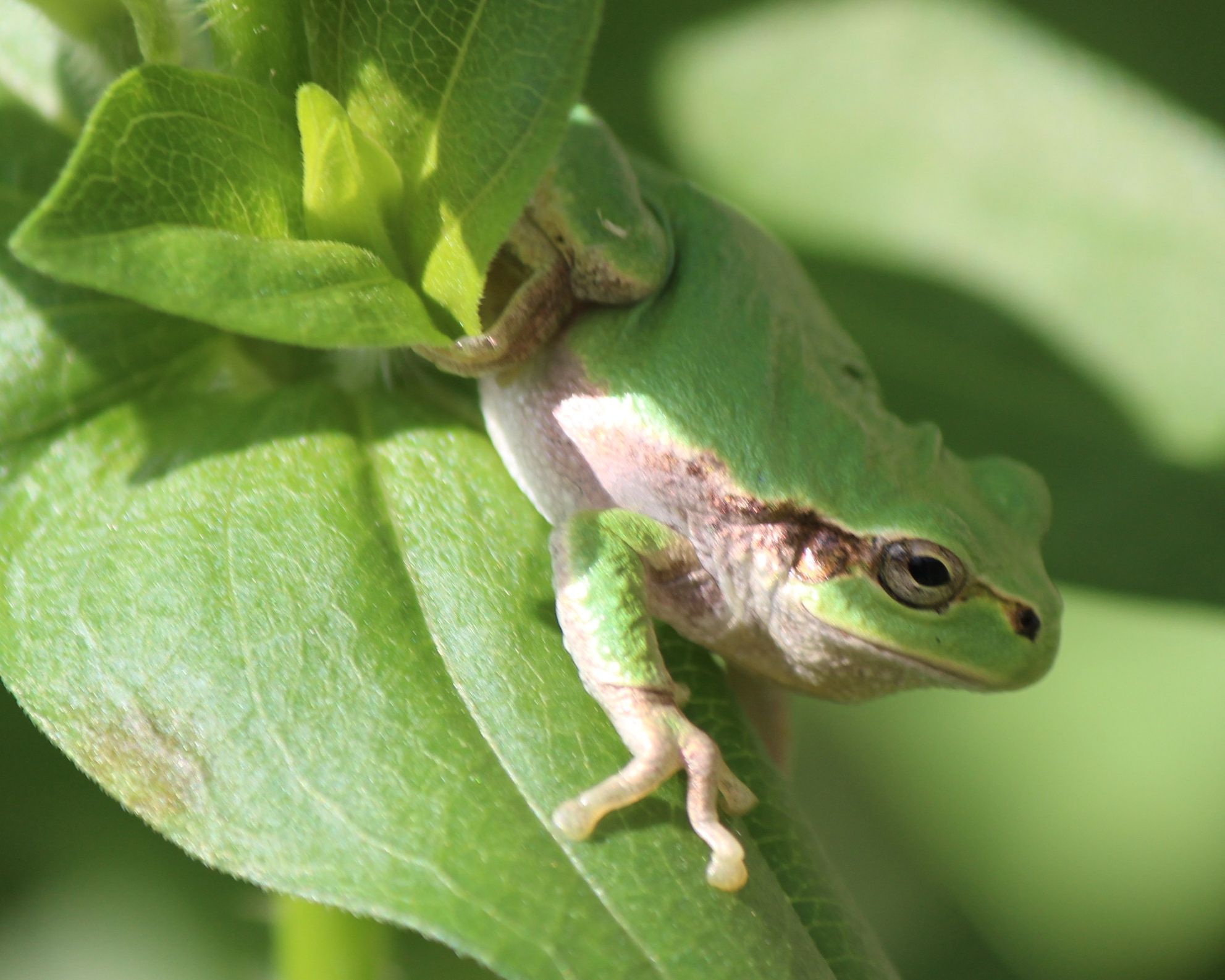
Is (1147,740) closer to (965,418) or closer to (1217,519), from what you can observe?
(1217,519)

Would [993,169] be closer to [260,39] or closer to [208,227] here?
[260,39]

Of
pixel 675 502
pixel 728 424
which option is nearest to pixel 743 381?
pixel 728 424

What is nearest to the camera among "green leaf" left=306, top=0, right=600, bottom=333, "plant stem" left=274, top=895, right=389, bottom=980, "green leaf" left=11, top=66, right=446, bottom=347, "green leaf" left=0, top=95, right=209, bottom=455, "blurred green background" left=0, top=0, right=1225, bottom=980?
"green leaf" left=11, top=66, right=446, bottom=347

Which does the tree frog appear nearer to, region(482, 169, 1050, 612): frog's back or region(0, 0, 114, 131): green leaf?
region(482, 169, 1050, 612): frog's back

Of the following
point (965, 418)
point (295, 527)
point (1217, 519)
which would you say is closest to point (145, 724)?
point (295, 527)

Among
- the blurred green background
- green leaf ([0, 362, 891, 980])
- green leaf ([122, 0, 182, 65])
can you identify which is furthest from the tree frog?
the blurred green background
